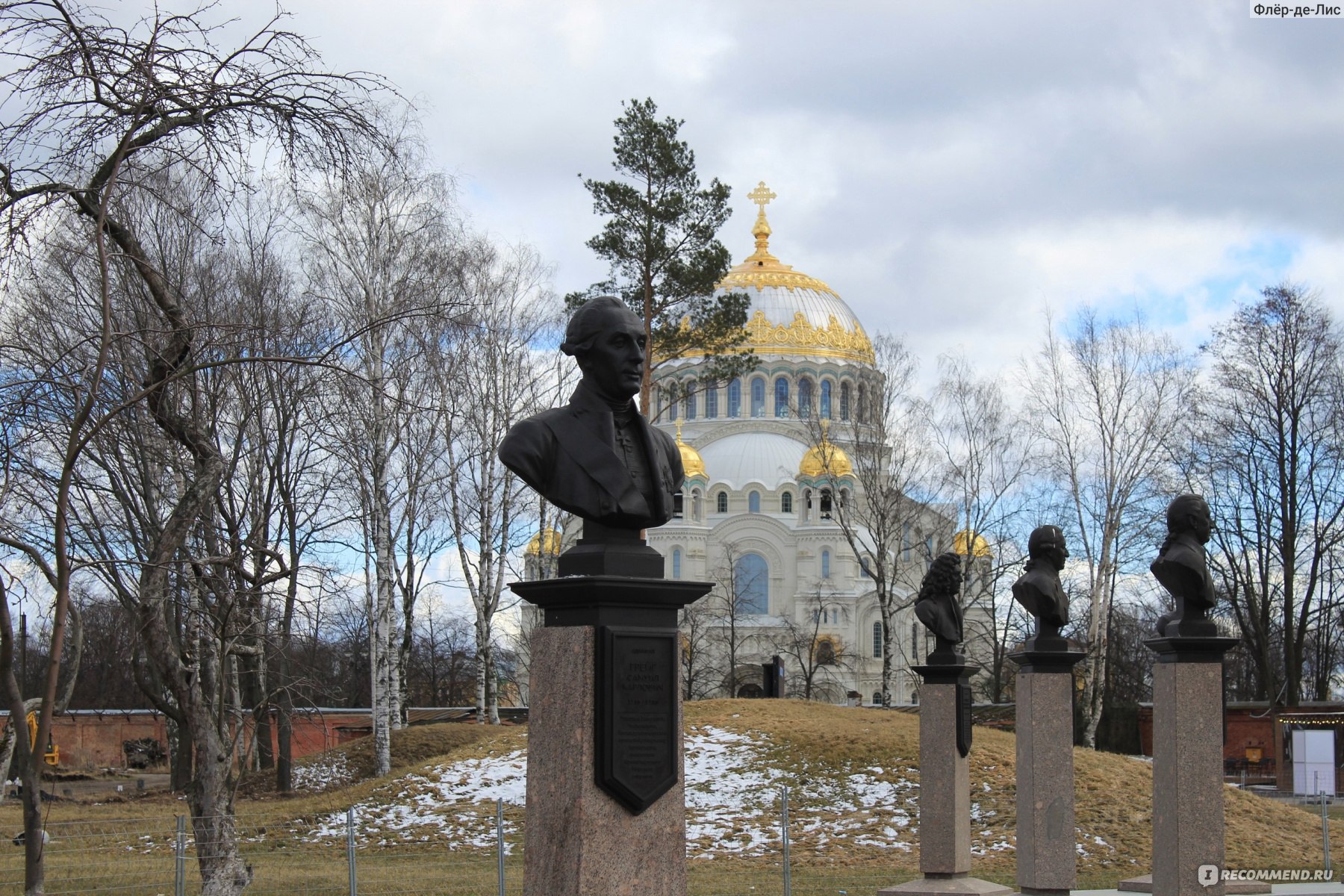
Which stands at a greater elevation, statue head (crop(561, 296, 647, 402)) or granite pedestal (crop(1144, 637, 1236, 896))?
statue head (crop(561, 296, 647, 402))

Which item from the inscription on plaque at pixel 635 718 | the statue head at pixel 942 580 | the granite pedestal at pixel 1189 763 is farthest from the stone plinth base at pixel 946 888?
the inscription on plaque at pixel 635 718

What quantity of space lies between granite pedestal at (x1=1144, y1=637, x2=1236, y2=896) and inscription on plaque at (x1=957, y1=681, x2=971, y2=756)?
96.2 inches

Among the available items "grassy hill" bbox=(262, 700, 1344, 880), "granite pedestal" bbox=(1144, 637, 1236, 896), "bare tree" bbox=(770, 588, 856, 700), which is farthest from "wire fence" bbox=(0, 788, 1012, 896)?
"bare tree" bbox=(770, 588, 856, 700)

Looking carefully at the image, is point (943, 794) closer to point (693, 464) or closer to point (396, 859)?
point (396, 859)

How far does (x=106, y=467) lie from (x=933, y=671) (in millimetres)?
8076

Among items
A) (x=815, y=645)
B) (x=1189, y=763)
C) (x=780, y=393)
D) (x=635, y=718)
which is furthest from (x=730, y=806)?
(x=780, y=393)

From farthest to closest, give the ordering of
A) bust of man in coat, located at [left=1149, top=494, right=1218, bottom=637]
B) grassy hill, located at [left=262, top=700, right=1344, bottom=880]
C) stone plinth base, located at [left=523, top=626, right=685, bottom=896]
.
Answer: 1. grassy hill, located at [left=262, top=700, right=1344, bottom=880]
2. bust of man in coat, located at [left=1149, top=494, right=1218, bottom=637]
3. stone plinth base, located at [left=523, top=626, right=685, bottom=896]

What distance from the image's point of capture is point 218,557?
8781mm

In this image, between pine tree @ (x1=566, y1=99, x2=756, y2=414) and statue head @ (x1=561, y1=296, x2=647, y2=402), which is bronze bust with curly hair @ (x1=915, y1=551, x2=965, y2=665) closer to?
statue head @ (x1=561, y1=296, x2=647, y2=402)

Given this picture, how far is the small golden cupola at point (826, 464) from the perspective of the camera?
40406mm

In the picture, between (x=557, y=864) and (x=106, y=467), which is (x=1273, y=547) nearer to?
(x=106, y=467)

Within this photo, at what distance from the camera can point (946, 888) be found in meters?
12.5

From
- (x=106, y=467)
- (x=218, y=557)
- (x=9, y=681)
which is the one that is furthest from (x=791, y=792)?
(x=9, y=681)

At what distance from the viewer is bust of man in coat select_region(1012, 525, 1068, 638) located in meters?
12.8
